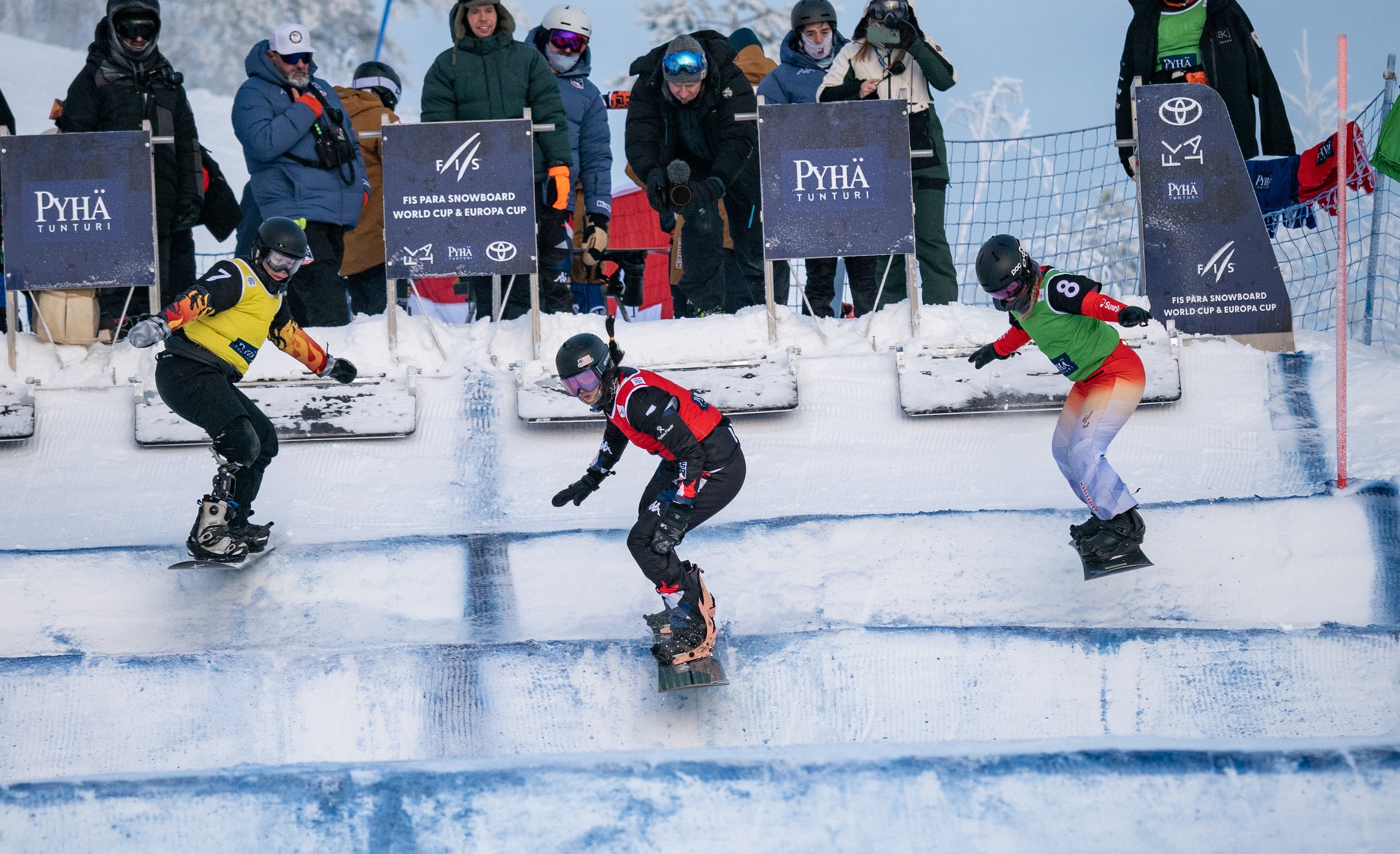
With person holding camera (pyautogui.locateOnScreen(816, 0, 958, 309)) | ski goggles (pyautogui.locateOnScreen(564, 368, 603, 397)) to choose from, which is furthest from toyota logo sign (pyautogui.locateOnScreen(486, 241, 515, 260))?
ski goggles (pyautogui.locateOnScreen(564, 368, 603, 397))

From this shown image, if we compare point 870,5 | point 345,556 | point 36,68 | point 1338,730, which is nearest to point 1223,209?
point 870,5

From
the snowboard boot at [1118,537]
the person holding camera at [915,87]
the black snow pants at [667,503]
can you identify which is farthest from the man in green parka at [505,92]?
the snowboard boot at [1118,537]

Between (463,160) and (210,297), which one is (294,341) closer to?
(210,297)

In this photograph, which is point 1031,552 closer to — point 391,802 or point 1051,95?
point 391,802

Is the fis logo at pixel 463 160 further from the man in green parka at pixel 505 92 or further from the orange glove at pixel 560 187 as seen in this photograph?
the orange glove at pixel 560 187

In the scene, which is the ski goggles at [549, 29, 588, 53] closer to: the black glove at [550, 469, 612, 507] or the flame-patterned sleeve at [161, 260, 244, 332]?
the flame-patterned sleeve at [161, 260, 244, 332]

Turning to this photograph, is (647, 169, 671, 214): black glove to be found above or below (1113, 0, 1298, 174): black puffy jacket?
below

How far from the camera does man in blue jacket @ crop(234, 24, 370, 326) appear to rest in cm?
707

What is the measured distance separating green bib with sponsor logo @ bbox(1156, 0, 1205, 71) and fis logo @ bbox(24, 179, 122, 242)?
5.98 metres

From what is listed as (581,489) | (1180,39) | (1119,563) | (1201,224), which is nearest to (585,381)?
(581,489)

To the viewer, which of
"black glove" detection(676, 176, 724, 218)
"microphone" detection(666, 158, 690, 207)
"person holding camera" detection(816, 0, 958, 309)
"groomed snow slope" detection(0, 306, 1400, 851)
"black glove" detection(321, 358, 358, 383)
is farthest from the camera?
"person holding camera" detection(816, 0, 958, 309)

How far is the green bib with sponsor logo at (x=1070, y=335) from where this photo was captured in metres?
5.67

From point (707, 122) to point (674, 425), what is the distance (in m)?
3.03

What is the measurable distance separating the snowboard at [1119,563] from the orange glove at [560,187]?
3.58 metres
